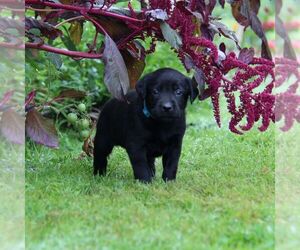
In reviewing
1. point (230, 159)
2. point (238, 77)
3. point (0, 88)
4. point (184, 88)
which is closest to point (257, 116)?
point (238, 77)

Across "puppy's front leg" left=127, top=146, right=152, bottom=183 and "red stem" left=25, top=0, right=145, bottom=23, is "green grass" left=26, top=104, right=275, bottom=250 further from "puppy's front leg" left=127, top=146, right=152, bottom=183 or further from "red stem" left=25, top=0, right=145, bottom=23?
"red stem" left=25, top=0, right=145, bottom=23

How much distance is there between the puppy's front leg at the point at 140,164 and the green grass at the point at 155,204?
Answer: 6cm

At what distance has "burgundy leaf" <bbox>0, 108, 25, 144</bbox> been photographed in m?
3.02

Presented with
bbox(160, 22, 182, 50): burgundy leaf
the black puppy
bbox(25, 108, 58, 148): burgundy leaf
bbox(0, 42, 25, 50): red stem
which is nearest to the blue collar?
the black puppy

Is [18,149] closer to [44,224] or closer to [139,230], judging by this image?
[44,224]

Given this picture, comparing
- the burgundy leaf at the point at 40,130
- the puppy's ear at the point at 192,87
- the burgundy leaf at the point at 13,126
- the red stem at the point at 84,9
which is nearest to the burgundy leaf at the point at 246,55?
the puppy's ear at the point at 192,87

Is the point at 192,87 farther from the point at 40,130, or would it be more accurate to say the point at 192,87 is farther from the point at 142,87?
the point at 40,130

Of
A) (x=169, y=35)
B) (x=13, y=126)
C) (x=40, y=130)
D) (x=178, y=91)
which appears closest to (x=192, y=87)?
(x=178, y=91)

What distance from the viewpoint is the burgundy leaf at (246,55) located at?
3164mm

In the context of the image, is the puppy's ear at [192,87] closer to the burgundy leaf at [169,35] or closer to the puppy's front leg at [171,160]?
the puppy's front leg at [171,160]

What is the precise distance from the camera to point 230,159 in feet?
13.1

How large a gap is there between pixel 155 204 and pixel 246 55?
33.8 inches

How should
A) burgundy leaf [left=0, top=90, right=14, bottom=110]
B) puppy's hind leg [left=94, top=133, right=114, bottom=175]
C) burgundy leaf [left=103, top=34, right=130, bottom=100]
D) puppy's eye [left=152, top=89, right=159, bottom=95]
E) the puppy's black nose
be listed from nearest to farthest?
burgundy leaf [left=103, top=34, right=130, bottom=100] < burgundy leaf [left=0, top=90, right=14, bottom=110] < the puppy's black nose < puppy's eye [left=152, top=89, right=159, bottom=95] < puppy's hind leg [left=94, top=133, right=114, bottom=175]

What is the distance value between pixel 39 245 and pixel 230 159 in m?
1.91
